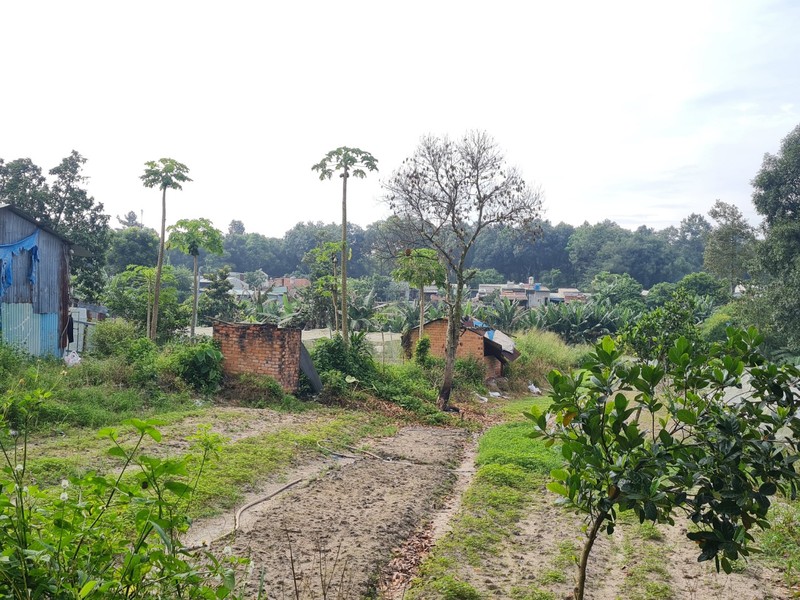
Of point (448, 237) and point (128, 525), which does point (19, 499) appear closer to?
point (128, 525)

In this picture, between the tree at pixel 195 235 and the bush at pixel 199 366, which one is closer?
the bush at pixel 199 366

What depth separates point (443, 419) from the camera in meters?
15.9

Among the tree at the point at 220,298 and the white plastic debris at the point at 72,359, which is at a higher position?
the tree at the point at 220,298

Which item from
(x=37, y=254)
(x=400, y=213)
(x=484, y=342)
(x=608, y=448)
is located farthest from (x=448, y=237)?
(x=608, y=448)

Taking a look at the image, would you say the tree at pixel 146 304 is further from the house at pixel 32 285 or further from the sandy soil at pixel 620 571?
the sandy soil at pixel 620 571

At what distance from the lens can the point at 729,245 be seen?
124 ft

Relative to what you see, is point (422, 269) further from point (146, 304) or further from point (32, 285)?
point (32, 285)

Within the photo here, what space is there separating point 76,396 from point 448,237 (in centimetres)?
1125

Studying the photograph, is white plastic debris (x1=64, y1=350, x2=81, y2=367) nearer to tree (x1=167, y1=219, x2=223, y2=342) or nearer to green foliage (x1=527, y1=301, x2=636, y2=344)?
tree (x1=167, y1=219, x2=223, y2=342)

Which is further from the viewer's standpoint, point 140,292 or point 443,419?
point 140,292

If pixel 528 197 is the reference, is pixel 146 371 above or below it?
below

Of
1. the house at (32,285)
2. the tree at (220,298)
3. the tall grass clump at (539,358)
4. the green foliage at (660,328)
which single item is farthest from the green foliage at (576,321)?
the house at (32,285)

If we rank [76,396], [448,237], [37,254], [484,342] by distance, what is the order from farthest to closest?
[484,342] < [448,237] < [37,254] < [76,396]

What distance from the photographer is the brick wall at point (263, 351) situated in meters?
15.2
